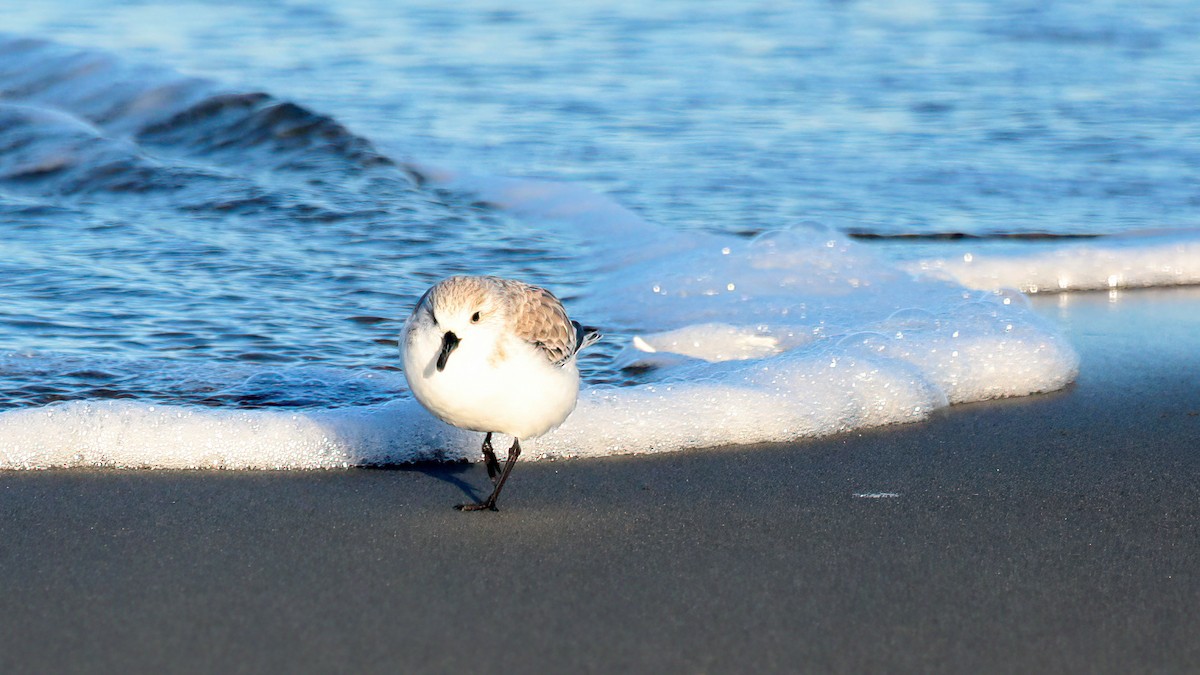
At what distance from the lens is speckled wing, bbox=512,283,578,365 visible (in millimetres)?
3680

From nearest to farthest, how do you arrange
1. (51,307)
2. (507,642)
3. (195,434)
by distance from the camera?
(507,642), (195,434), (51,307)

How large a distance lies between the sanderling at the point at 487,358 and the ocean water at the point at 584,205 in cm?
71

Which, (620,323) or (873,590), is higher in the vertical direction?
(873,590)

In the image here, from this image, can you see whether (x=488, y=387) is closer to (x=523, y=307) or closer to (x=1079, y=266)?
(x=523, y=307)

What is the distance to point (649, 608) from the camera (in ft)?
10.2

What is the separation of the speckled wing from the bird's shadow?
0.56m

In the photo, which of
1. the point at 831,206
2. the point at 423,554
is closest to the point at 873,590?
the point at 423,554

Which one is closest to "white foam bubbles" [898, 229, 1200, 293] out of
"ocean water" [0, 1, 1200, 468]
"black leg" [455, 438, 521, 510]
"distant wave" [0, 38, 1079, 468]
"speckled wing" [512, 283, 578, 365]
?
"ocean water" [0, 1, 1200, 468]

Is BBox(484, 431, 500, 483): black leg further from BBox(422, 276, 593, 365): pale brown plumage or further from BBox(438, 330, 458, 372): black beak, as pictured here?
BBox(438, 330, 458, 372): black beak

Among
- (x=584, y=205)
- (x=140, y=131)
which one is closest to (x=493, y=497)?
(x=584, y=205)

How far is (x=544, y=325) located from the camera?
3.76m

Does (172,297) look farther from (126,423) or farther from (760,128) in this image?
(760,128)

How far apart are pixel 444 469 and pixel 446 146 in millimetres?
5396

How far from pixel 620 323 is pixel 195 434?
2.19m
